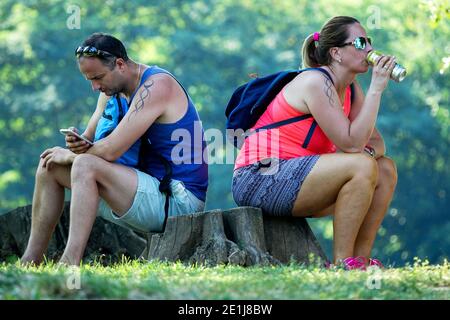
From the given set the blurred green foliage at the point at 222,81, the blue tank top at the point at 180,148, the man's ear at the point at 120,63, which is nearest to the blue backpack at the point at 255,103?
the blue tank top at the point at 180,148

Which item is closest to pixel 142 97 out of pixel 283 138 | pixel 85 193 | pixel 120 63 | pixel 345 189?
pixel 120 63

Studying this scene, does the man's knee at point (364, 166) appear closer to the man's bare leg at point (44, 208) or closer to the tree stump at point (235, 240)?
the tree stump at point (235, 240)

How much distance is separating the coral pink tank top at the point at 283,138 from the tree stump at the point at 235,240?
0.38 metres

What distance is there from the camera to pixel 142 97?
799 cm

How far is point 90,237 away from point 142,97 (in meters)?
2.02

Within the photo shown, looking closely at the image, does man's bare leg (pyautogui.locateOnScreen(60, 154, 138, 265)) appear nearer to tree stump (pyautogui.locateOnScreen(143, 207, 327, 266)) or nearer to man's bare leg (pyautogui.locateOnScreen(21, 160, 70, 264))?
man's bare leg (pyautogui.locateOnScreen(21, 160, 70, 264))

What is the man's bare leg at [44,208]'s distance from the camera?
26.1 ft

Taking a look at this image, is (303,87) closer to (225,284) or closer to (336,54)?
(336,54)

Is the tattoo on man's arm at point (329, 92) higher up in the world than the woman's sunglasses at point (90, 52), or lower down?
lower down

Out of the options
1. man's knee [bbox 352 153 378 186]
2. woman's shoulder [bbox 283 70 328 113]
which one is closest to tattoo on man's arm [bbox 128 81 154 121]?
woman's shoulder [bbox 283 70 328 113]

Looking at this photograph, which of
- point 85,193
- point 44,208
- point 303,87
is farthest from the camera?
point 44,208

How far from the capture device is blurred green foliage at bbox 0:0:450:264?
114 ft

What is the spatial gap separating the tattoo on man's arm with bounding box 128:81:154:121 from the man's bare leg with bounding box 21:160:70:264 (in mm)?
638

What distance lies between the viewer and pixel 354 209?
755 centimetres
